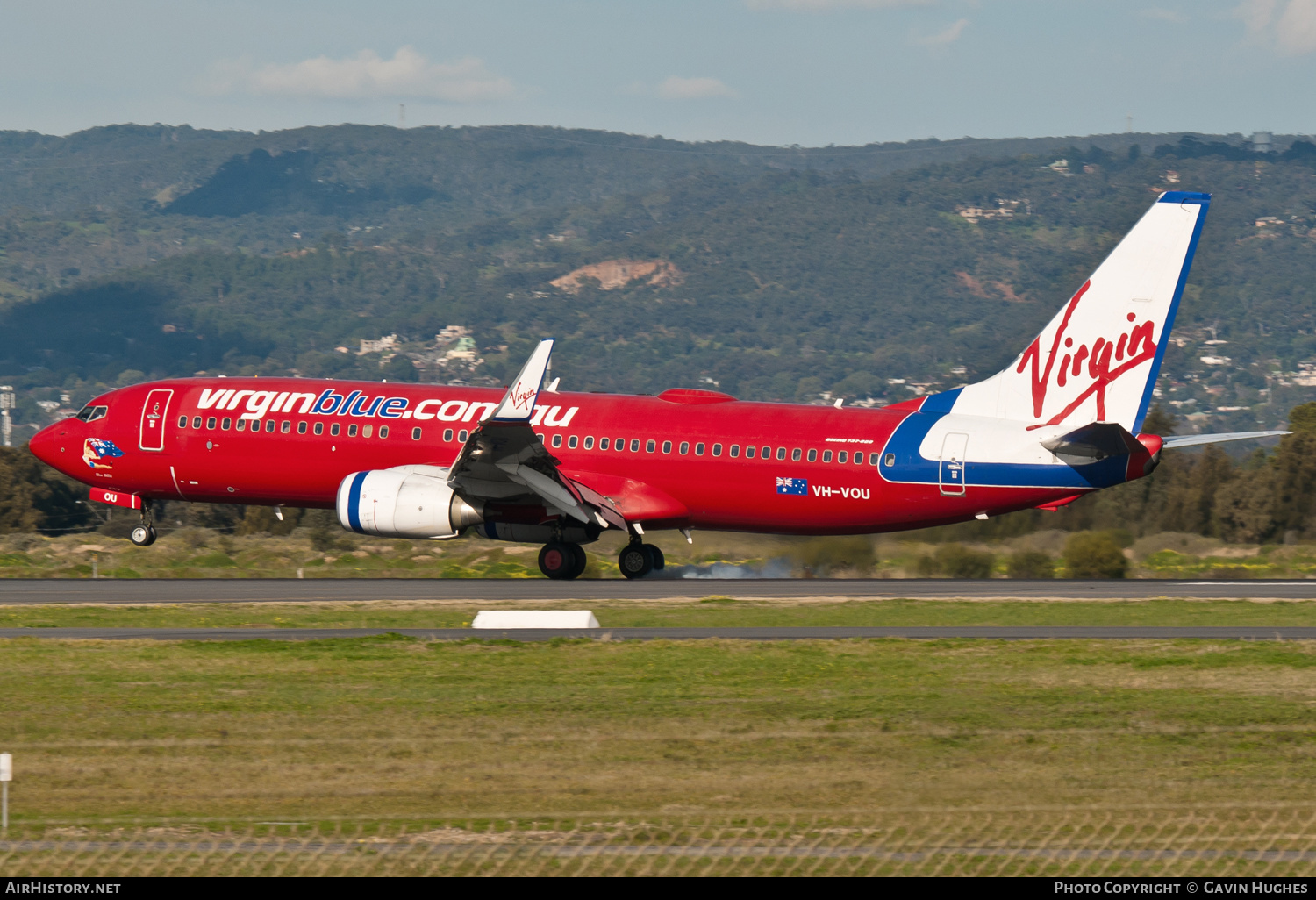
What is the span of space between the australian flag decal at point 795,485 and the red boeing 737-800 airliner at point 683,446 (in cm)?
3

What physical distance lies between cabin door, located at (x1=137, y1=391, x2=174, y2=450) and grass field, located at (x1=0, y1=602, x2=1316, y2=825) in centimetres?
1747

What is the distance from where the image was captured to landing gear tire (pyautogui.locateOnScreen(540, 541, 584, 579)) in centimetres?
3812

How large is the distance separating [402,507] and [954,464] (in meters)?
12.9

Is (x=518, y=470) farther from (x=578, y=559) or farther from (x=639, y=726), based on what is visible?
(x=639, y=726)

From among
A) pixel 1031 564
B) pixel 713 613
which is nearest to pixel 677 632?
pixel 713 613

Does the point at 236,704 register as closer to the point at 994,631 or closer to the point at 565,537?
the point at 994,631

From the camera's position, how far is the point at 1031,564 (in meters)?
42.1

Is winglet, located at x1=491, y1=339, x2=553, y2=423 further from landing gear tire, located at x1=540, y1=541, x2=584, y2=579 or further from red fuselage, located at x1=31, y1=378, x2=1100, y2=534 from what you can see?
landing gear tire, located at x1=540, y1=541, x2=584, y2=579

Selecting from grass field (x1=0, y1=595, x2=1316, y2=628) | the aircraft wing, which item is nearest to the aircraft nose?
the aircraft wing

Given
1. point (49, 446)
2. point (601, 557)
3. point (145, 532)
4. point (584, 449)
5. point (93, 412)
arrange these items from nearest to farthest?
point (584, 449), point (145, 532), point (93, 412), point (49, 446), point (601, 557)

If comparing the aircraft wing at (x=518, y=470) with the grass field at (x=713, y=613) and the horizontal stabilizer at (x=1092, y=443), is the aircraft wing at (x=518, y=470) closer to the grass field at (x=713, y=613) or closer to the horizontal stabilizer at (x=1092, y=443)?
the grass field at (x=713, y=613)

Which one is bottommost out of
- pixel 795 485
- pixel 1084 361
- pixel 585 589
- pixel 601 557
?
pixel 601 557

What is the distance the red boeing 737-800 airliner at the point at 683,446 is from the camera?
35.3 meters

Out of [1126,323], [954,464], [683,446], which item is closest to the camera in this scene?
[1126,323]
